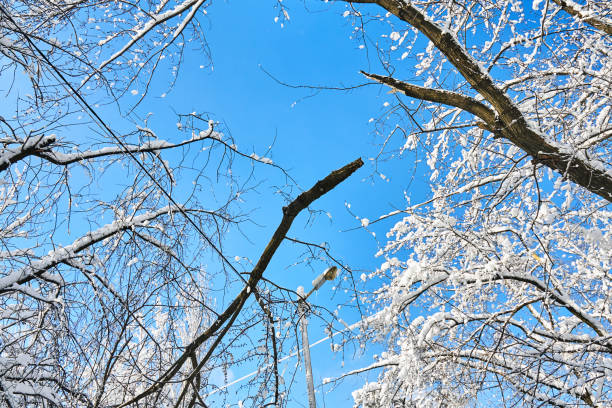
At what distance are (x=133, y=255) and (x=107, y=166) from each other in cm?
103

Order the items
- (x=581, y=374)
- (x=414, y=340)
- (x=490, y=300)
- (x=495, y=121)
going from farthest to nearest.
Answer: (x=490, y=300) < (x=414, y=340) < (x=581, y=374) < (x=495, y=121)

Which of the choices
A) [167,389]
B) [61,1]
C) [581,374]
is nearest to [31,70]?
[61,1]

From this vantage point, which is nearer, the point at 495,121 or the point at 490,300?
the point at 495,121

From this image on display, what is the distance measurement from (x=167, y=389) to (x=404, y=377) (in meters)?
3.37

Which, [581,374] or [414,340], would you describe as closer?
[581,374]

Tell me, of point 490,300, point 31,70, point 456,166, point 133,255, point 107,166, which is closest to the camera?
point 31,70

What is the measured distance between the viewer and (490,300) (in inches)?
269

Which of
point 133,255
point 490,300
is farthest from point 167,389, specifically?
point 490,300

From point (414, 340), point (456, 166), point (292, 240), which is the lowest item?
point (292, 240)

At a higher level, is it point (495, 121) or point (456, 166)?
point (456, 166)

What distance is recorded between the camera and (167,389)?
3287 mm

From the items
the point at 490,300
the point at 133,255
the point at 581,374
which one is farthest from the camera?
the point at 490,300

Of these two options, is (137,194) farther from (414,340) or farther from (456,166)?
(456,166)

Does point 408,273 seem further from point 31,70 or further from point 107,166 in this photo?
point 31,70
